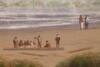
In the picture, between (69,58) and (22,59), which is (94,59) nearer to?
(69,58)

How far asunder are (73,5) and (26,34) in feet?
1.57

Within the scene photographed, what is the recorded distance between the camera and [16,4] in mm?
2244

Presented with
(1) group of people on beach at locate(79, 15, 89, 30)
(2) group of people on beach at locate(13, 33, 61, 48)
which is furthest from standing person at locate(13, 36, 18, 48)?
(1) group of people on beach at locate(79, 15, 89, 30)

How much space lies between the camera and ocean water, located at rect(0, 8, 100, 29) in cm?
223

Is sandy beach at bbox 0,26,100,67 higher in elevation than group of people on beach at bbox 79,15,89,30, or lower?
lower

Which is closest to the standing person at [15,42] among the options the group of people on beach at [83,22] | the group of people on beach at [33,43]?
the group of people on beach at [33,43]

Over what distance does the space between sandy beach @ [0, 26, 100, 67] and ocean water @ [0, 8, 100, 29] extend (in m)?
0.05

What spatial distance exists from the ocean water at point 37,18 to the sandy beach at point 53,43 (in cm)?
5

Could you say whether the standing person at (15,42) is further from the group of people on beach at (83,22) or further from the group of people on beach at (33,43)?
the group of people on beach at (83,22)

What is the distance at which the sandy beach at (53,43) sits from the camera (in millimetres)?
2209

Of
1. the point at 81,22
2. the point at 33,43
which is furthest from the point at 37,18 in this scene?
the point at 81,22

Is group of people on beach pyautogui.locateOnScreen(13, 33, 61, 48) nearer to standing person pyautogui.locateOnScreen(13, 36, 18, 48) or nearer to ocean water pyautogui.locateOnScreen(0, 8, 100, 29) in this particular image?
standing person pyautogui.locateOnScreen(13, 36, 18, 48)

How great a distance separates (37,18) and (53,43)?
0.84 feet

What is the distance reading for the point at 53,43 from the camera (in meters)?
2.24
